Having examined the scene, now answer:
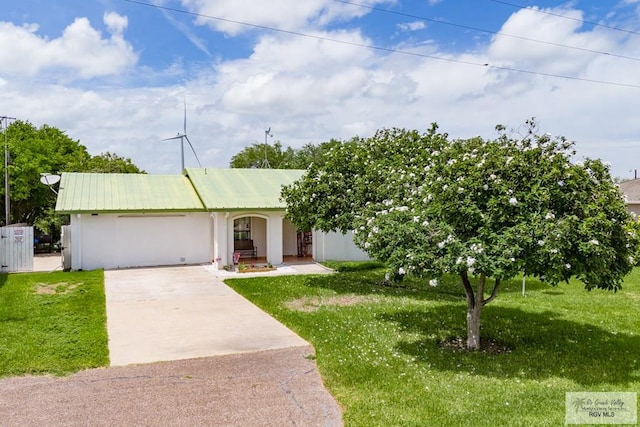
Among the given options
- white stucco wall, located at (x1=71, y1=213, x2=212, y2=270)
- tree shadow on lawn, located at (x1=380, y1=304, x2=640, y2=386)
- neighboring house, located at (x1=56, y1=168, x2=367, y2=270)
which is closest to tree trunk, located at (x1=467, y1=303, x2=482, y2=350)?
tree shadow on lawn, located at (x1=380, y1=304, x2=640, y2=386)

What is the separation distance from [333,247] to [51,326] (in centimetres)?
1276

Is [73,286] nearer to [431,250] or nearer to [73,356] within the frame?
[73,356]

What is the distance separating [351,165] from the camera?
14.0 meters

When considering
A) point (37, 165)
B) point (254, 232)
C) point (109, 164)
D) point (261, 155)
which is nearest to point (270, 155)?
point (261, 155)

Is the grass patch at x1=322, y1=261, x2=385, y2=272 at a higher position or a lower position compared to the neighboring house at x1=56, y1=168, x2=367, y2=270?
lower

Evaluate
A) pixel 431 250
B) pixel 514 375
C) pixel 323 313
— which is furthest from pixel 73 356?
pixel 514 375

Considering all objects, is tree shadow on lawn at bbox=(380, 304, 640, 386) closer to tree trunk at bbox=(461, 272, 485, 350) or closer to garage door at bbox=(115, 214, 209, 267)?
tree trunk at bbox=(461, 272, 485, 350)

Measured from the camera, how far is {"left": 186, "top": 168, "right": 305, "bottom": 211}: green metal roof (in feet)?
61.7

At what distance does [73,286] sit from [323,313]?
27.8 feet

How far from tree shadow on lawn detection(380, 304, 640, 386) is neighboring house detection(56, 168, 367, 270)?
985cm

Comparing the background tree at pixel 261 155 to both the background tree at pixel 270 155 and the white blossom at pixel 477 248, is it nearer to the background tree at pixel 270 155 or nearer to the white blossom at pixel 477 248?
the background tree at pixel 270 155

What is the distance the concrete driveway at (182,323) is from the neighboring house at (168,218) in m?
3.42

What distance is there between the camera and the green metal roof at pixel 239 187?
18.8 m

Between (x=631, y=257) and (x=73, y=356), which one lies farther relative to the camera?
(x=73, y=356)
